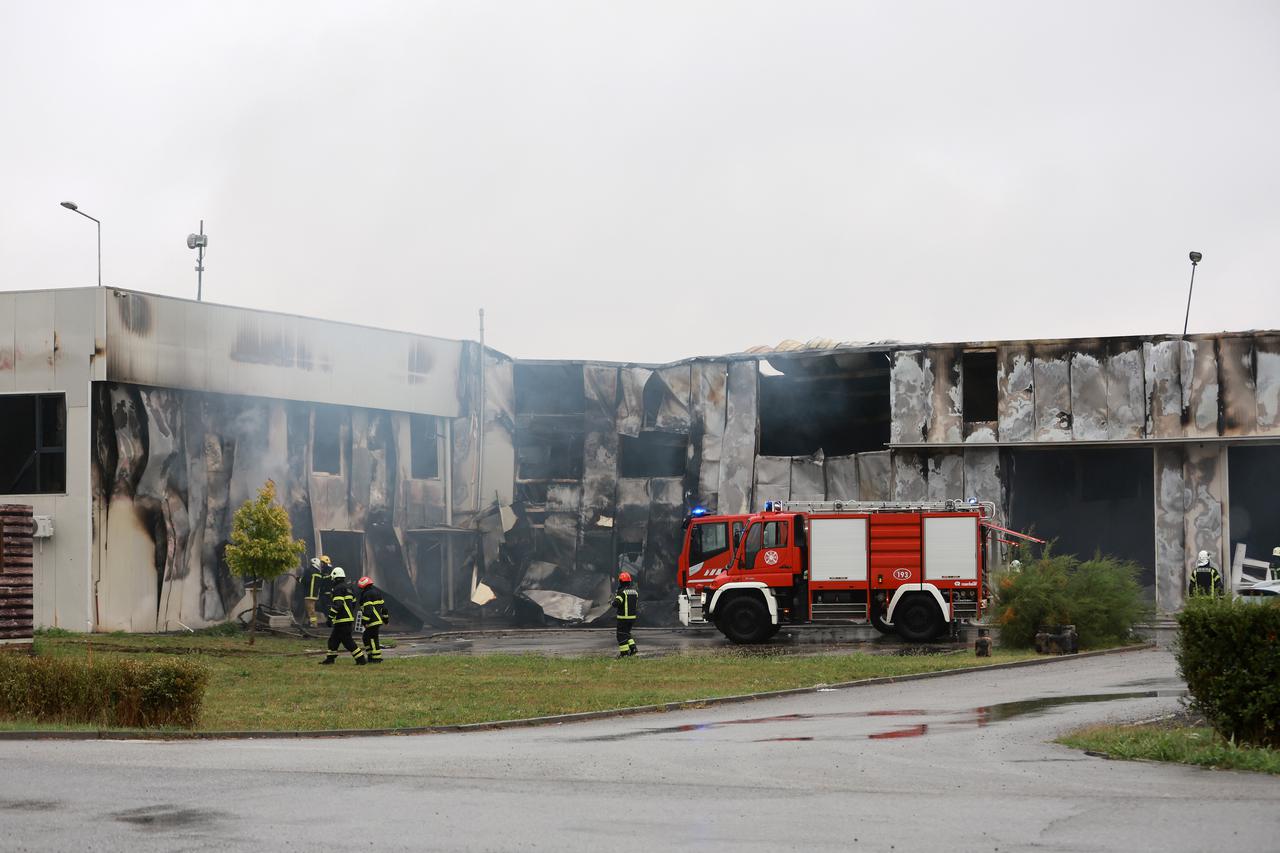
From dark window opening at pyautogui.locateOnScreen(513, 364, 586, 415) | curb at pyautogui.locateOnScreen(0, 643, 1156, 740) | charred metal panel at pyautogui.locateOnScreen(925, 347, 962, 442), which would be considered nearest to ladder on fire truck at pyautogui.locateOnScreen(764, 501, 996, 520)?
charred metal panel at pyautogui.locateOnScreen(925, 347, 962, 442)

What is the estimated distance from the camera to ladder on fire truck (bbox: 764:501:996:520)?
2991 cm

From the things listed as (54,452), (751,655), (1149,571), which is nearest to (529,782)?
(751,655)

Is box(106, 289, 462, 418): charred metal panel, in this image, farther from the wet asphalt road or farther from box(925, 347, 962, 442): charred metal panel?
the wet asphalt road

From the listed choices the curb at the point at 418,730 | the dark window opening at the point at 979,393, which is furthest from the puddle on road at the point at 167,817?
the dark window opening at the point at 979,393

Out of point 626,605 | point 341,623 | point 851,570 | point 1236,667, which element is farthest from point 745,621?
point 1236,667

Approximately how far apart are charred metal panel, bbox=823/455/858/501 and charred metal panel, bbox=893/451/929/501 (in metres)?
1.25

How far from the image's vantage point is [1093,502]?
43719 mm

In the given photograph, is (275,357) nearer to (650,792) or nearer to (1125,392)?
(1125,392)

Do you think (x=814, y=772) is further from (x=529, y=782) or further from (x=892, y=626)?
(x=892, y=626)

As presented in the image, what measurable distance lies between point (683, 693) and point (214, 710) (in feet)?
18.7

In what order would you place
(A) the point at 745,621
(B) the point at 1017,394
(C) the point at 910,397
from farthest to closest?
(C) the point at 910,397 → (B) the point at 1017,394 → (A) the point at 745,621

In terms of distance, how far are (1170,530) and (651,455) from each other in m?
13.7

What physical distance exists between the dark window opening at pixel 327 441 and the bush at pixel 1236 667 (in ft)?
93.5

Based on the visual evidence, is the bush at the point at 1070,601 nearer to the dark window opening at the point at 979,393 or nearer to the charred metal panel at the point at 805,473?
the dark window opening at the point at 979,393
